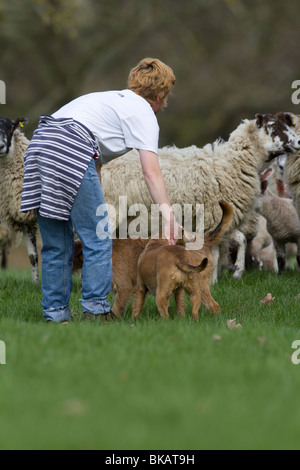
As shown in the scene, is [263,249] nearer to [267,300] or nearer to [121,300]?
[267,300]

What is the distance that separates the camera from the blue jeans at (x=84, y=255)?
570 cm

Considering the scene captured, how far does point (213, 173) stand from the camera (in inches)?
359

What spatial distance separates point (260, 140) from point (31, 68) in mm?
18255

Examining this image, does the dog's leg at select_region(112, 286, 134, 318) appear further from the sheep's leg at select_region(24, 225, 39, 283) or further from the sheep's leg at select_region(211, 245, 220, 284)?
the sheep's leg at select_region(24, 225, 39, 283)

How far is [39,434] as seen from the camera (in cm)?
319

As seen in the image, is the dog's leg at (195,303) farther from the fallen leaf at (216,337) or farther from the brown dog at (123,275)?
the fallen leaf at (216,337)

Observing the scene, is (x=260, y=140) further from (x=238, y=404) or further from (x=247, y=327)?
(x=238, y=404)

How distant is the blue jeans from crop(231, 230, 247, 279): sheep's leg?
137 inches

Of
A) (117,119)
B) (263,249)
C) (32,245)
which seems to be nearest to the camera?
(117,119)

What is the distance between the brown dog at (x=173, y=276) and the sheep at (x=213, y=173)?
254 cm

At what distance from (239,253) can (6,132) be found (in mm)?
3310

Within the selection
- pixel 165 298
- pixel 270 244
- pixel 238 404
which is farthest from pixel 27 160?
pixel 270 244

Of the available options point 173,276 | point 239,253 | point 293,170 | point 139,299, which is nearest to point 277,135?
point 293,170

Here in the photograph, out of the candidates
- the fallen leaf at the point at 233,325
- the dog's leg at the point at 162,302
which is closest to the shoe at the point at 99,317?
the dog's leg at the point at 162,302
